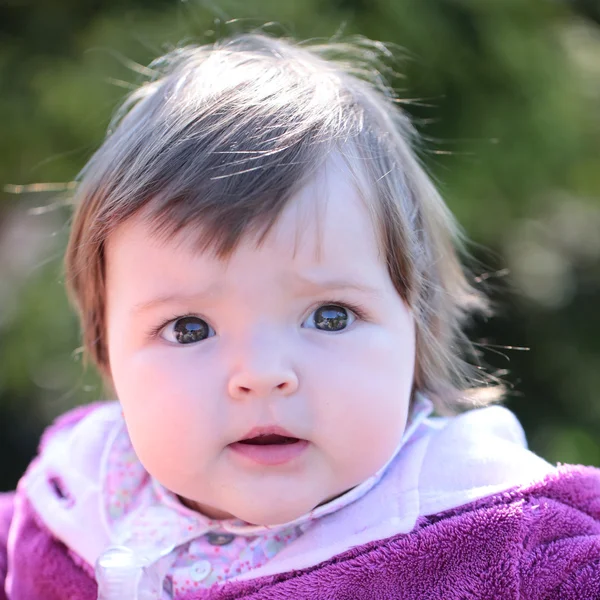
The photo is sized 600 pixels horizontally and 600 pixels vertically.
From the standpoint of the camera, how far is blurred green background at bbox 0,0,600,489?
222 centimetres

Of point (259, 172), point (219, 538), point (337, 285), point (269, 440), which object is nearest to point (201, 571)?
point (219, 538)

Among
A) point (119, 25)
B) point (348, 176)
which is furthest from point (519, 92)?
point (348, 176)

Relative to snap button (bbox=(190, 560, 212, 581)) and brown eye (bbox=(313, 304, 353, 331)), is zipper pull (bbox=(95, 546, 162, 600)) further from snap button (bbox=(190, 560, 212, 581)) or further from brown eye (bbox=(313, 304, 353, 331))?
brown eye (bbox=(313, 304, 353, 331))

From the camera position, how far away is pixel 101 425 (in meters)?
1.45

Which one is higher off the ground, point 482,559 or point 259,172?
point 259,172

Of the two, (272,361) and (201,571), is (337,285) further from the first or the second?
(201,571)

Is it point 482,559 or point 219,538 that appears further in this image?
point 219,538

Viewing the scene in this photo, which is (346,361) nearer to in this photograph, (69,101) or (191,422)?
(191,422)

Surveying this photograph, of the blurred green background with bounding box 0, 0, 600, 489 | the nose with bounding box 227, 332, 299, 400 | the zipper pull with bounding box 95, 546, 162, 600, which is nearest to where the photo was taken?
the nose with bounding box 227, 332, 299, 400

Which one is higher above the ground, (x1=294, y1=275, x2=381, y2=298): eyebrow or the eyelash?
(x1=294, y1=275, x2=381, y2=298): eyebrow

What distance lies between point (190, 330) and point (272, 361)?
143mm

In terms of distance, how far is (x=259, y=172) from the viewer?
3.45 feet

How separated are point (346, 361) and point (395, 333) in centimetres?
10

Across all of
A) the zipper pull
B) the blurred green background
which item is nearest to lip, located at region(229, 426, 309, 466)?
the zipper pull
